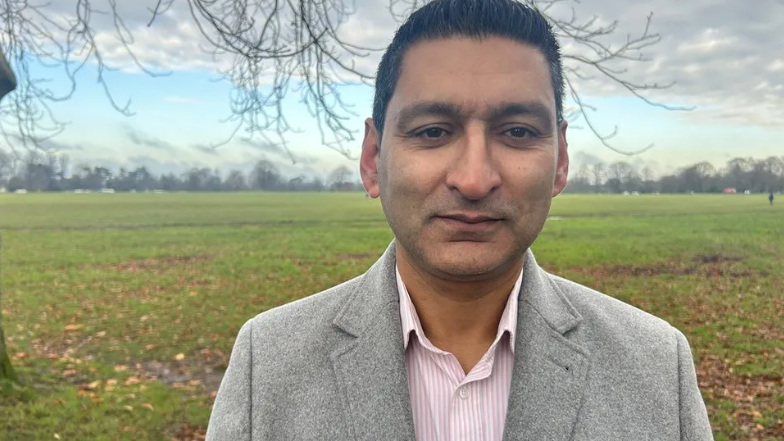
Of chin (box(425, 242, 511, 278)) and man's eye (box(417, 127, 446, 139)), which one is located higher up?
man's eye (box(417, 127, 446, 139))

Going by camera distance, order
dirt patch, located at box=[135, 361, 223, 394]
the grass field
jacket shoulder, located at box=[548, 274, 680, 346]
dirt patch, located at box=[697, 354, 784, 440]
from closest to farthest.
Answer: jacket shoulder, located at box=[548, 274, 680, 346] → dirt patch, located at box=[697, 354, 784, 440] → the grass field → dirt patch, located at box=[135, 361, 223, 394]

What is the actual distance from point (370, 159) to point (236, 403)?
856 millimetres

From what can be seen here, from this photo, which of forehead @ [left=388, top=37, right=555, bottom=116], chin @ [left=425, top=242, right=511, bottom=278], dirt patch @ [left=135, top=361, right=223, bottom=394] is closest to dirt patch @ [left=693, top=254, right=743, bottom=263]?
dirt patch @ [left=135, top=361, right=223, bottom=394]

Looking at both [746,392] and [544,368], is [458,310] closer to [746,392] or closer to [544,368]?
[544,368]

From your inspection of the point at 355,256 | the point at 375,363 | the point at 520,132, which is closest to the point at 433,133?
the point at 520,132

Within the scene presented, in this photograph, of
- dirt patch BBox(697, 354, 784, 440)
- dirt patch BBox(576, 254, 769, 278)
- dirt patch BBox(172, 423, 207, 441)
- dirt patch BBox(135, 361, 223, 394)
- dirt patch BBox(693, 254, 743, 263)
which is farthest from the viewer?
dirt patch BBox(693, 254, 743, 263)

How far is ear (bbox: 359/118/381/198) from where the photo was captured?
1.83 metres

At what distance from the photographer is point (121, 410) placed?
650cm

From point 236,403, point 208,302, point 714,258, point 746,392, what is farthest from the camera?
point 714,258

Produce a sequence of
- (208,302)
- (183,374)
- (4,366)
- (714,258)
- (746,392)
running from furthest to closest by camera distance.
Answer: (714,258), (208,302), (183,374), (746,392), (4,366)

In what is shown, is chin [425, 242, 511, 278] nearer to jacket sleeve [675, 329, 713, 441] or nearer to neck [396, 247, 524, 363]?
neck [396, 247, 524, 363]

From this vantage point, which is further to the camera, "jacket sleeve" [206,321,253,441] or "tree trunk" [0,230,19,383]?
"tree trunk" [0,230,19,383]

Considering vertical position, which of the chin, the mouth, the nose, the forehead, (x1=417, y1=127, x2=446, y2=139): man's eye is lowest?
the chin

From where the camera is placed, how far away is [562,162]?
1.79 metres
